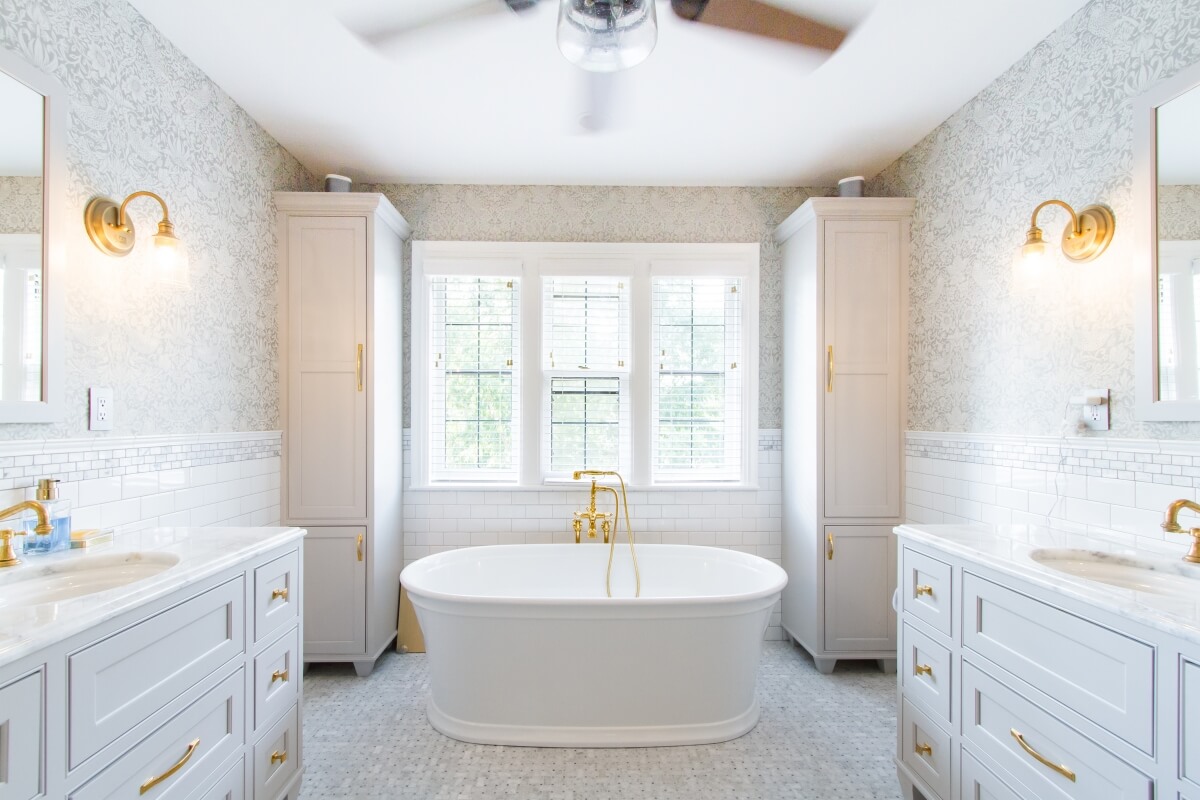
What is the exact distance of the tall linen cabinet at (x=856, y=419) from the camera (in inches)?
113

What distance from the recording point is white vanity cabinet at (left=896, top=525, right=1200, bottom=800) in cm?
107

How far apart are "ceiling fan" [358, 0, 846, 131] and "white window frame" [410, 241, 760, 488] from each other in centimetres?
158

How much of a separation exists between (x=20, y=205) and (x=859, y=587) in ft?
11.6

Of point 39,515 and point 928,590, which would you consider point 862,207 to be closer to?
point 928,590

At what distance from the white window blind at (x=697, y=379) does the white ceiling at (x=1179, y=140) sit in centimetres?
191

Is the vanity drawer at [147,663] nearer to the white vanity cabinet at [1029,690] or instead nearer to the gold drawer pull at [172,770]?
the gold drawer pull at [172,770]

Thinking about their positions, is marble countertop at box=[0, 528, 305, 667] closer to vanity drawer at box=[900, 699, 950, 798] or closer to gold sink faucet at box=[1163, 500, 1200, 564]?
vanity drawer at box=[900, 699, 950, 798]

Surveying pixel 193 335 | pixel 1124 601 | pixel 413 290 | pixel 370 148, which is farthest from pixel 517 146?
pixel 1124 601

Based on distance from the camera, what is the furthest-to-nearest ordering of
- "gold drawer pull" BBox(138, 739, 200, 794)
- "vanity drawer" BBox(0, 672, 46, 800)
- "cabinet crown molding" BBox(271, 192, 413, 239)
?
"cabinet crown molding" BBox(271, 192, 413, 239), "gold drawer pull" BBox(138, 739, 200, 794), "vanity drawer" BBox(0, 672, 46, 800)

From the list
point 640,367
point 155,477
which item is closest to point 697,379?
point 640,367

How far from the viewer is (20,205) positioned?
148cm

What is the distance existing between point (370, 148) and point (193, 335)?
129 centimetres

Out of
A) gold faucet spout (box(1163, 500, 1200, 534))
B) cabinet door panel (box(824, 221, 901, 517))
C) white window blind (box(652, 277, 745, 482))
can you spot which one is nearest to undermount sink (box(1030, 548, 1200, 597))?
gold faucet spout (box(1163, 500, 1200, 534))

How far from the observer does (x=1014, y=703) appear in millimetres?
1432
